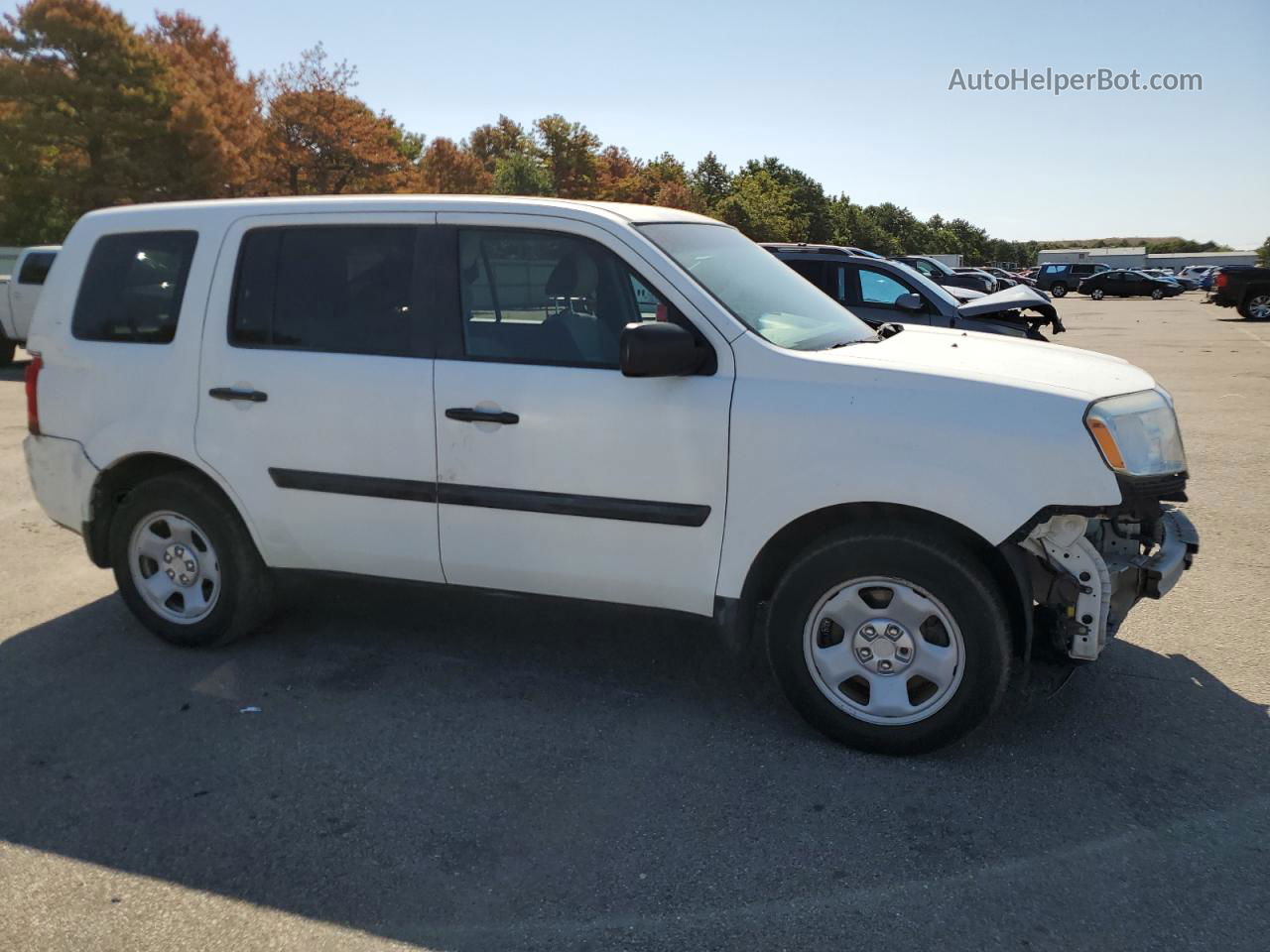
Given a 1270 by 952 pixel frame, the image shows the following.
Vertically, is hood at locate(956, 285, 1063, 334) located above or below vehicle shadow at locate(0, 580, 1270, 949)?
above

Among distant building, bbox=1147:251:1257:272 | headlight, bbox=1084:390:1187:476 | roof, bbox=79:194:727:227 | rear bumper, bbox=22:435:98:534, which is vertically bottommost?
distant building, bbox=1147:251:1257:272

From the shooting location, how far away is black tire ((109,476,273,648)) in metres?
4.57

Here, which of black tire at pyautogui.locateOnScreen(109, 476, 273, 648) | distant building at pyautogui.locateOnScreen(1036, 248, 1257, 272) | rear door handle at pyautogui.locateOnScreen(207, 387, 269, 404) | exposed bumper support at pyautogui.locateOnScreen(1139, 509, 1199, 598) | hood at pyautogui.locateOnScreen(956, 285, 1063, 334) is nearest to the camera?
exposed bumper support at pyautogui.locateOnScreen(1139, 509, 1199, 598)

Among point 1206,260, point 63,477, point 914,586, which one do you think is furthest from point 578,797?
point 1206,260

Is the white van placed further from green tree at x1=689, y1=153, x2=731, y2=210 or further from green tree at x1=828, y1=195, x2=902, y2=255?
green tree at x1=828, y1=195, x2=902, y2=255

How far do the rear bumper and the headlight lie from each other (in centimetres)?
411

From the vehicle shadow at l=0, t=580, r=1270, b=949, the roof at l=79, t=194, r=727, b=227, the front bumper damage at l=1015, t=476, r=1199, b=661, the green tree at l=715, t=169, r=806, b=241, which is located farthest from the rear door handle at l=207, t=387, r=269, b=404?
the green tree at l=715, t=169, r=806, b=241

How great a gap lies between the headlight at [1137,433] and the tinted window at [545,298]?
1.51 metres

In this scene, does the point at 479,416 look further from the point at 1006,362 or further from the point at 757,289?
the point at 1006,362

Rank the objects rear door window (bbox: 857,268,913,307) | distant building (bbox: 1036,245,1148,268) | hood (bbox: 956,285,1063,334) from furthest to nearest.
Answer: distant building (bbox: 1036,245,1148,268) → hood (bbox: 956,285,1063,334) → rear door window (bbox: 857,268,913,307)

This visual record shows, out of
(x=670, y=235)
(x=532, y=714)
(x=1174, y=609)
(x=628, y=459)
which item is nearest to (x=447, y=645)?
(x=532, y=714)

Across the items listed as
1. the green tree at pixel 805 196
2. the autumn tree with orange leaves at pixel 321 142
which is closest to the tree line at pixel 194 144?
the autumn tree with orange leaves at pixel 321 142

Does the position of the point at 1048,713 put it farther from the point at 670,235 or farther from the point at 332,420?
the point at 332,420

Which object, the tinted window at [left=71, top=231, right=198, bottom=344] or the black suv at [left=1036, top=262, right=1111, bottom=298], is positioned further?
the black suv at [left=1036, top=262, right=1111, bottom=298]
